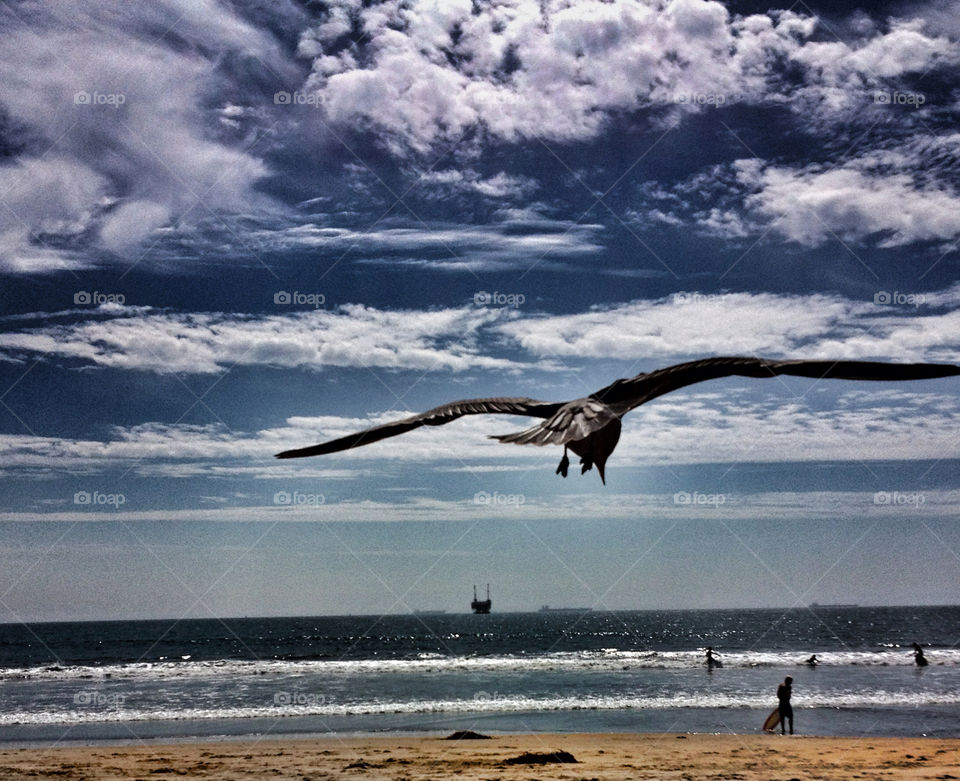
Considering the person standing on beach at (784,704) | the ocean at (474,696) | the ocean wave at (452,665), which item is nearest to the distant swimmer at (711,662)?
the ocean at (474,696)

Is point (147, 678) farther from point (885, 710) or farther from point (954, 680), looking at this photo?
point (954, 680)

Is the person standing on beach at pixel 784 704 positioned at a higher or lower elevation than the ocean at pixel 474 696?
higher

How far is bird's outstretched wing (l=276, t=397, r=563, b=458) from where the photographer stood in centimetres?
578

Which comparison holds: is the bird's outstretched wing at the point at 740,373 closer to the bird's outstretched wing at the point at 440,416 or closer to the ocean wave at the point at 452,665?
the bird's outstretched wing at the point at 440,416

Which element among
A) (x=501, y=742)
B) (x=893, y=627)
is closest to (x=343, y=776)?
(x=501, y=742)

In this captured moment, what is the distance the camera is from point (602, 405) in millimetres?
5941

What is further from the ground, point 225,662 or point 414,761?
point 414,761

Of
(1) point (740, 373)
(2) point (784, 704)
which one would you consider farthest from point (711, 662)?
(1) point (740, 373)

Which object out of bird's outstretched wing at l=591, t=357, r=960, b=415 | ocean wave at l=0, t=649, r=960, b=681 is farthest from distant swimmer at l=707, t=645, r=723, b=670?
bird's outstretched wing at l=591, t=357, r=960, b=415

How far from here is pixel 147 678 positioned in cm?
3142

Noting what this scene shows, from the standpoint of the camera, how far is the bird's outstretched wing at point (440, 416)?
578cm

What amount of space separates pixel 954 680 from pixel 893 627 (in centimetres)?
5011

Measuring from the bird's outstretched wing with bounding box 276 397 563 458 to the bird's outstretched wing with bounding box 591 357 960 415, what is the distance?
0.55m

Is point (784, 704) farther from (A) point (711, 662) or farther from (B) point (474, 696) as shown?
(A) point (711, 662)
